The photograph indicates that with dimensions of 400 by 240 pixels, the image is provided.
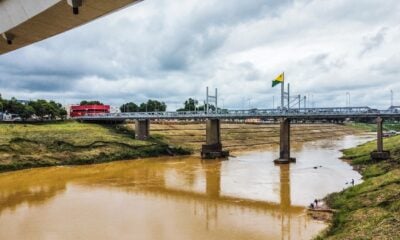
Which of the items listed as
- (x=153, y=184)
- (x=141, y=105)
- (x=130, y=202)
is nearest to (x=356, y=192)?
(x=130, y=202)

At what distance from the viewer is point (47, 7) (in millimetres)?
8883

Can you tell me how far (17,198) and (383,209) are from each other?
30186 mm

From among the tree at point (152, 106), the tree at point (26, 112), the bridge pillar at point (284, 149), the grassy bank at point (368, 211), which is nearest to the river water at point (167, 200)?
the grassy bank at point (368, 211)

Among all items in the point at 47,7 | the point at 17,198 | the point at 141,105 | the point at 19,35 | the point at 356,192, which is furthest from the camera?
the point at 141,105

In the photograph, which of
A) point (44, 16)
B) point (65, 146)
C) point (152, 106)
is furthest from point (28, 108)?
point (44, 16)

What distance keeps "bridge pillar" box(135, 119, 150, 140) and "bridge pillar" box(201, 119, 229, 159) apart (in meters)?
16.1

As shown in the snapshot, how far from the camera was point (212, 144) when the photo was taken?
67.4 m

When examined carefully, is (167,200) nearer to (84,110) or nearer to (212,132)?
(212,132)

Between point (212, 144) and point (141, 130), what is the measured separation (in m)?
18.5

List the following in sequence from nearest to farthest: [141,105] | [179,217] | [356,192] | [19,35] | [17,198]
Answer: [19,35], [179,217], [356,192], [17,198], [141,105]

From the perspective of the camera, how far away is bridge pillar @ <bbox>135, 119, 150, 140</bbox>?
7812 centimetres

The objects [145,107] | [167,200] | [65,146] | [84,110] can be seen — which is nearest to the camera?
[167,200]

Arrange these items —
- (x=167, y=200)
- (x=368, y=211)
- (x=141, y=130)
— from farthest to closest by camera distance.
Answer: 1. (x=141, y=130)
2. (x=167, y=200)
3. (x=368, y=211)

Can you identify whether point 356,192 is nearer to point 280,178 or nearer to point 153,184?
point 280,178
